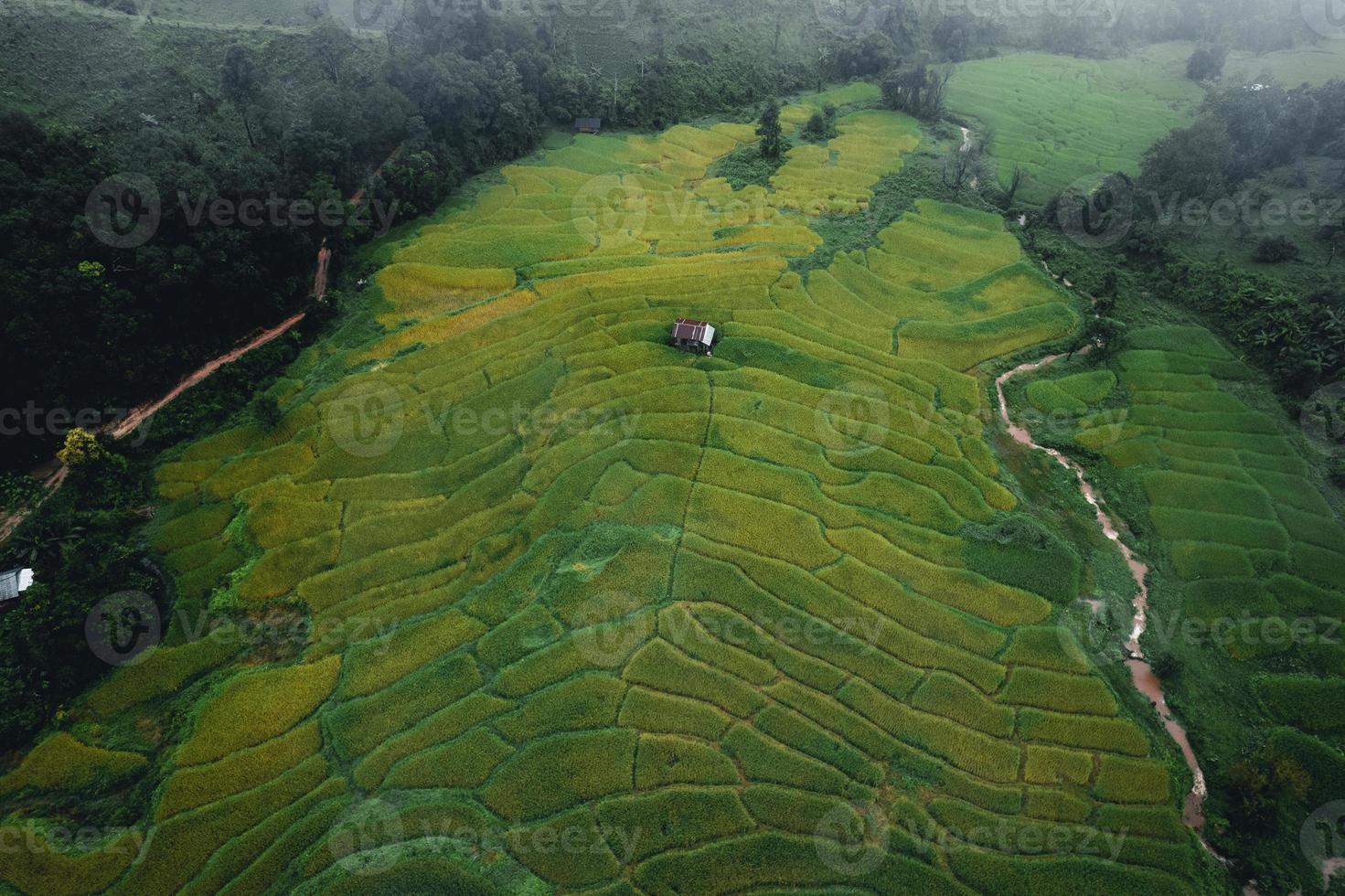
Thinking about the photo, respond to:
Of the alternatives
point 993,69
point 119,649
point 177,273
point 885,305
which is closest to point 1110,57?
point 993,69

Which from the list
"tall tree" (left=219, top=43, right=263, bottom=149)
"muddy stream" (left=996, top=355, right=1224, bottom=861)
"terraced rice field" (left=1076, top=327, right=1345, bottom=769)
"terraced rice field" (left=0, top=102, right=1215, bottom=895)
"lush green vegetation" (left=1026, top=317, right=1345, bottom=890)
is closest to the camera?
"terraced rice field" (left=0, top=102, right=1215, bottom=895)

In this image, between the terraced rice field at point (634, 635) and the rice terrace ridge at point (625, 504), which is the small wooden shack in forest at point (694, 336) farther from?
the terraced rice field at point (634, 635)

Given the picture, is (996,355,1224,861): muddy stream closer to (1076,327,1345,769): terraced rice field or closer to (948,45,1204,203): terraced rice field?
(1076,327,1345,769): terraced rice field

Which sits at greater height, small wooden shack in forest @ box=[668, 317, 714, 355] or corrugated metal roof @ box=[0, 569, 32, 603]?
small wooden shack in forest @ box=[668, 317, 714, 355]

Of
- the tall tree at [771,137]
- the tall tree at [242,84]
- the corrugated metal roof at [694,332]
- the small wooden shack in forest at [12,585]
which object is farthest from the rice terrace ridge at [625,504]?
the tall tree at [771,137]

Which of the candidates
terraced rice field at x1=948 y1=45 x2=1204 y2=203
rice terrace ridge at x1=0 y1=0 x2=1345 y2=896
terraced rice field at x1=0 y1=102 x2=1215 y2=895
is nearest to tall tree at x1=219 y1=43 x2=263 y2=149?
rice terrace ridge at x1=0 y1=0 x2=1345 y2=896

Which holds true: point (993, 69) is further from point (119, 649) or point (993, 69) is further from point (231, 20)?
point (119, 649)
